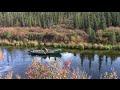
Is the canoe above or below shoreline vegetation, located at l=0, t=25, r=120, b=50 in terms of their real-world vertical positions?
below

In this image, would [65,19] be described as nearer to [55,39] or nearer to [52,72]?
[55,39]

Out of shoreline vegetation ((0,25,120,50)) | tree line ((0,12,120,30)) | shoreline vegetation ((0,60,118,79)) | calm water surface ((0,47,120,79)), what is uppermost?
tree line ((0,12,120,30))

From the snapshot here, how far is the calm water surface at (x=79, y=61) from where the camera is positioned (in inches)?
221

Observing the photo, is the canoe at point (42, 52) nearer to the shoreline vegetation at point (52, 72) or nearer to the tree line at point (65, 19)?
the shoreline vegetation at point (52, 72)

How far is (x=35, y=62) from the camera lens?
18.8 feet

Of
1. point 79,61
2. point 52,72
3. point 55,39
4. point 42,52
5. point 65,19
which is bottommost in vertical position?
point 52,72

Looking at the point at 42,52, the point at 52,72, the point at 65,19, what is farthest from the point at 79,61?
the point at 65,19

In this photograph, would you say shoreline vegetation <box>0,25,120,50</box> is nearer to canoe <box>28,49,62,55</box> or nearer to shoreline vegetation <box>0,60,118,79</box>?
canoe <box>28,49,62,55</box>

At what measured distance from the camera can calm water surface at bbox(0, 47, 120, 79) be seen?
18.4ft

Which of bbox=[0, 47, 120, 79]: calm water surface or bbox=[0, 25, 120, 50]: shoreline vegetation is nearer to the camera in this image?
bbox=[0, 47, 120, 79]: calm water surface

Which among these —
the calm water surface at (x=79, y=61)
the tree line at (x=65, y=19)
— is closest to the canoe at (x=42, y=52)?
the calm water surface at (x=79, y=61)

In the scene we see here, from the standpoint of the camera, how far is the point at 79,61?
18.5 feet

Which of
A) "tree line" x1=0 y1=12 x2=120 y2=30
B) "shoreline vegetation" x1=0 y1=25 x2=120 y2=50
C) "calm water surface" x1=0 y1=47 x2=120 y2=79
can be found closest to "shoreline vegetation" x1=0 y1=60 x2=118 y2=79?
"calm water surface" x1=0 y1=47 x2=120 y2=79

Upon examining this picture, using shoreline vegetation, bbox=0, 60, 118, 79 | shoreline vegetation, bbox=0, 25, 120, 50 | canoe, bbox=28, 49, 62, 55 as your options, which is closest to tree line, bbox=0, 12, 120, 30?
shoreline vegetation, bbox=0, 25, 120, 50
